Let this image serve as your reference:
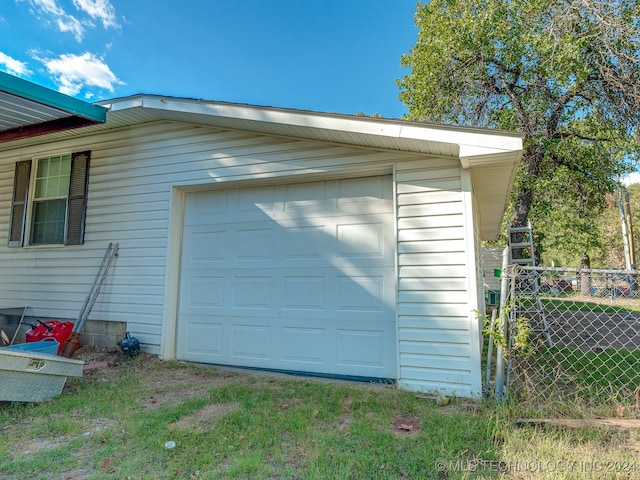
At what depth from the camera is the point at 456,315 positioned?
3453 mm

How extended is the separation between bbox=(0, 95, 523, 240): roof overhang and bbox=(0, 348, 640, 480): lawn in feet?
7.07

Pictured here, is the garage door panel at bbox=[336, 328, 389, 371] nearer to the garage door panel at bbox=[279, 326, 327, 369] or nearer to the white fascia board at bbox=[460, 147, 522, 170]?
the garage door panel at bbox=[279, 326, 327, 369]

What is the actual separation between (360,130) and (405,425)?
263cm

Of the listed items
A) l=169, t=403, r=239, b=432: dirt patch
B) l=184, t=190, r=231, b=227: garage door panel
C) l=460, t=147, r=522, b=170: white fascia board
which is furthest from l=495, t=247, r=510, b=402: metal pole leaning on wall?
l=184, t=190, r=231, b=227: garage door panel

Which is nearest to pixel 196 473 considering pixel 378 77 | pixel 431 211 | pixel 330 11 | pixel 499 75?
pixel 431 211

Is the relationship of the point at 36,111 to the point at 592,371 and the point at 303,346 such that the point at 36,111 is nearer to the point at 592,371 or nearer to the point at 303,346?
the point at 303,346

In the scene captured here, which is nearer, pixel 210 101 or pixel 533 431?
pixel 533 431

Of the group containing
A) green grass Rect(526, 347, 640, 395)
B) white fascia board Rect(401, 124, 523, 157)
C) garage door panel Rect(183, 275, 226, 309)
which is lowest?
green grass Rect(526, 347, 640, 395)

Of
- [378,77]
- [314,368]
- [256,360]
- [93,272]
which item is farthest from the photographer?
[378,77]

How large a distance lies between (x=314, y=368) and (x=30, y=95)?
164 inches

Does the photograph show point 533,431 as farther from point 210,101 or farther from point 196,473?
point 210,101

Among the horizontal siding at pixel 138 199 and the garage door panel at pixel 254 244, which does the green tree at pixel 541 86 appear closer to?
the horizontal siding at pixel 138 199

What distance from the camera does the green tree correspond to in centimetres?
776

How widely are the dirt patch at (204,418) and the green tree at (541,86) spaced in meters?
8.24
